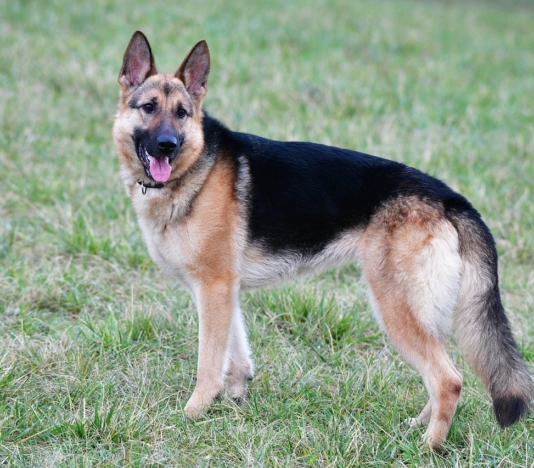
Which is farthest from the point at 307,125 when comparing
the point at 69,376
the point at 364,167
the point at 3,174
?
the point at 69,376

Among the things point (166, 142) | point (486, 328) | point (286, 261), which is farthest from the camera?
point (286, 261)

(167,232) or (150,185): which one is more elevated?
(150,185)

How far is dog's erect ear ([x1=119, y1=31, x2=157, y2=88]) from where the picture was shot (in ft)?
13.1

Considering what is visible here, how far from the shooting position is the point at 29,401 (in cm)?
362

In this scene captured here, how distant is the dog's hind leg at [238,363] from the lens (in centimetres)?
404

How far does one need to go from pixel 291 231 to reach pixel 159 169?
819mm

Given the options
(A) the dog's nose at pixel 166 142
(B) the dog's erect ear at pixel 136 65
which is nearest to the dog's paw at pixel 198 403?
(A) the dog's nose at pixel 166 142

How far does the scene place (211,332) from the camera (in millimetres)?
3814

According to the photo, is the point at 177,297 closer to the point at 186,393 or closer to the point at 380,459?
the point at 186,393

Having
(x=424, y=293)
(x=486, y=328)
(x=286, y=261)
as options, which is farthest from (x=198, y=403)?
(x=486, y=328)

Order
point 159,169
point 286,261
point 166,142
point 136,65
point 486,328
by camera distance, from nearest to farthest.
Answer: point 486,328 < point 166,142 < point 159,169 < point 286,261 < point 136,65

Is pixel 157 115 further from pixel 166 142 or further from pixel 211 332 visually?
pixel 211 332

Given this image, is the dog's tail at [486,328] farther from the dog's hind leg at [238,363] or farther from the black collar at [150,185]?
the black collar at [150,185]

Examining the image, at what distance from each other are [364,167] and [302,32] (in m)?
8.98
